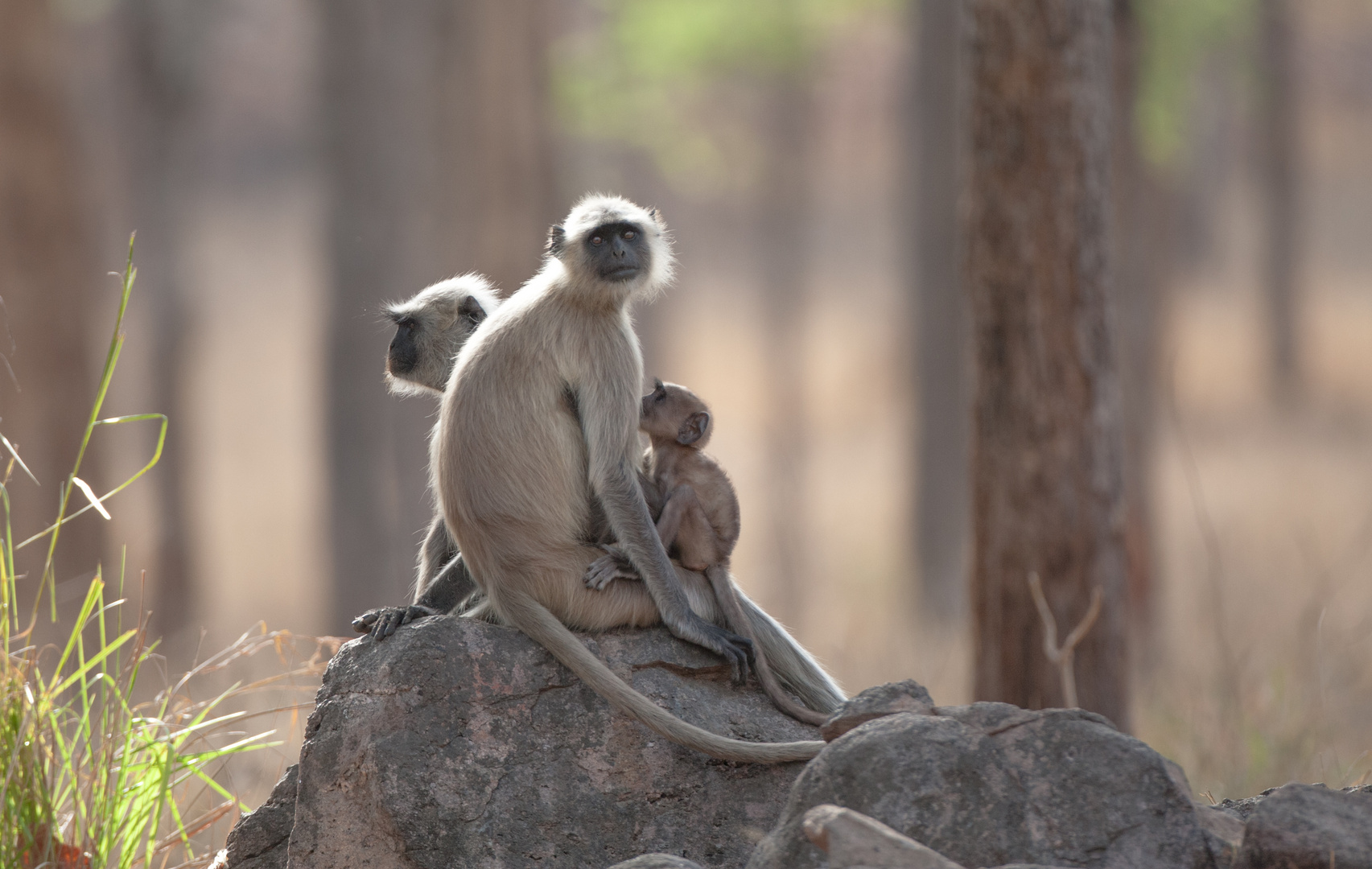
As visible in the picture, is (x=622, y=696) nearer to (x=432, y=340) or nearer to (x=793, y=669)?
(x=793, y=669)

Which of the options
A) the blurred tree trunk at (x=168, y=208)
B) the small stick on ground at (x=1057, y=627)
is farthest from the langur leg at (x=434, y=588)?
the blurred tree trunk at (x=168, y=208)

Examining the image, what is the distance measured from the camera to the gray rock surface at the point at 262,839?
3320 millimetres

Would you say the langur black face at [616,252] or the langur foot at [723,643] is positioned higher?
the langur black face at [616,252]

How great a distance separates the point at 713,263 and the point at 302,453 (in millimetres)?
20594

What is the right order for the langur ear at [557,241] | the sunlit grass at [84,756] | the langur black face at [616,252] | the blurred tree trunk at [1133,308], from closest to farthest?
the sunlit grass at [84,756] < the langur black face at [616,252] < the langur ear at [557,241] < the blurred tree trunk at [1133,308]

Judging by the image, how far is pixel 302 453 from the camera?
22312 mm

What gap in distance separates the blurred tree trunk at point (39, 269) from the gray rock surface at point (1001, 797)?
6609 millimetres

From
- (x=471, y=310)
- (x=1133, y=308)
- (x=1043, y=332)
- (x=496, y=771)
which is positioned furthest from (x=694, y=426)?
(x=1133, y=308)

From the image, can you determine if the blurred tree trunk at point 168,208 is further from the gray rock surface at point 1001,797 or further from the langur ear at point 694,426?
the gray rock surface at point 1001,797

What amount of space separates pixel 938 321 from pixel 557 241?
720cm

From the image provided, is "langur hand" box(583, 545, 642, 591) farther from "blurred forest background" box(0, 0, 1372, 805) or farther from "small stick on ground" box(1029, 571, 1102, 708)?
"small stick on ground" box(1029, 571, 1102, 708)

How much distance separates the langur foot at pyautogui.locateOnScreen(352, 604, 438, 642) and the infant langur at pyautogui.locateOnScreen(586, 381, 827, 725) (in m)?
0.48

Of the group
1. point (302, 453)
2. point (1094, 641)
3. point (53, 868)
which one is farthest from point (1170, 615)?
point (302, 453)

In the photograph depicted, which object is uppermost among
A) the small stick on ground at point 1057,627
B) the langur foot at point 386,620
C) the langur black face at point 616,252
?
the langur black face at point 616,252
